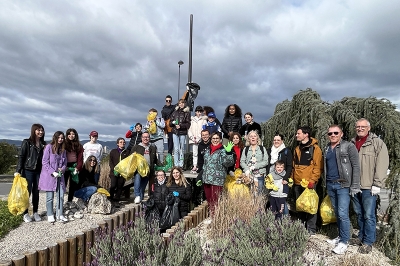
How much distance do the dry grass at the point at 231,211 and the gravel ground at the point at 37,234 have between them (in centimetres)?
228

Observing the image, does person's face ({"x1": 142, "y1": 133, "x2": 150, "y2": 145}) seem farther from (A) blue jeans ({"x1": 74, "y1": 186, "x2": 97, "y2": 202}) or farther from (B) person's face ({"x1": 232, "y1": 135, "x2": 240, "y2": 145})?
(B) person's face ({"x1": 232, "y1": 135, "x2": 240, "y2": 145})

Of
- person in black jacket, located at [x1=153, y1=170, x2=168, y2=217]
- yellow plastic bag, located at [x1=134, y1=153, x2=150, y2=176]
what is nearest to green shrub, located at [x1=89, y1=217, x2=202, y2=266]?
person in black jacket, located at [x1=153, y1=170, x2=168, y2=217]

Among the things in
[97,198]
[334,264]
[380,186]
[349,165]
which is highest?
[349,165]

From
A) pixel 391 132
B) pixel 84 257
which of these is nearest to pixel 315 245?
pixel 391 132

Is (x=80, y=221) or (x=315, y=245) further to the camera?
(x=80, y=221)

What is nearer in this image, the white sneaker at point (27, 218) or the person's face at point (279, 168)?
the person's face at point (279, 168)

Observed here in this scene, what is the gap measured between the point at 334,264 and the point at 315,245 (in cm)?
49

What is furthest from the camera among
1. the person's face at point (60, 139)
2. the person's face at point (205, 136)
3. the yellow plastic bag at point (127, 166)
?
the yellow plastic bag at point (127, 166)

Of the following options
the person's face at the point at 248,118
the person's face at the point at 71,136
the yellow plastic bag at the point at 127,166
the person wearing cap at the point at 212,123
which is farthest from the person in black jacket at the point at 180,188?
the person's face at the point at 71,136

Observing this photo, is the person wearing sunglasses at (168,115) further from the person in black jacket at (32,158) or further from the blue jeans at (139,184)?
the person in black jacket at (32,158)

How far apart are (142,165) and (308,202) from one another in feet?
10.7

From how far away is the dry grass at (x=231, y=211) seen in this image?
4.41 meters

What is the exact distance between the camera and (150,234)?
306cm

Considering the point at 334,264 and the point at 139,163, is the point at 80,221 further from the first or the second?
the point at 334,264
